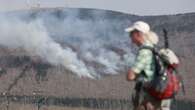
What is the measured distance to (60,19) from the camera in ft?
196

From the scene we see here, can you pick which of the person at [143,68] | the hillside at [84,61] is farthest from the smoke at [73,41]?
the person at [143,68]

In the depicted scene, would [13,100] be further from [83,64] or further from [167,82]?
[167,82]

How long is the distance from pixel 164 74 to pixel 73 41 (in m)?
44.6

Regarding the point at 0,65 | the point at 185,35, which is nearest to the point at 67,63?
the point at 0,65

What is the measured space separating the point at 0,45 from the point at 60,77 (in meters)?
7.76

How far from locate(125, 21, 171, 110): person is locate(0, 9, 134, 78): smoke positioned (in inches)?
1402

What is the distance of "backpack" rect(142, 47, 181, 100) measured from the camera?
311 inches

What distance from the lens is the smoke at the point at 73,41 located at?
4575cm

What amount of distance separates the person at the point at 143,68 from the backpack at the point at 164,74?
0.21ft

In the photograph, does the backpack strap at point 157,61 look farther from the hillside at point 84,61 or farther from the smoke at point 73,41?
the smoke at point 73,41

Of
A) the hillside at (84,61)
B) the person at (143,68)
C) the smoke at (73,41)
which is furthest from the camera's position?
the smoke at (73,41)

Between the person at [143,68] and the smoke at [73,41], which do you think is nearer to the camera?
the person at [143,68]

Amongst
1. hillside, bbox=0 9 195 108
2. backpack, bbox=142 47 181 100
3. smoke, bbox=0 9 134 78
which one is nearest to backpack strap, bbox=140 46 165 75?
backpack, bbox=142 47 181 100

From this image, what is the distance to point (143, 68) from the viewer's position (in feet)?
25.7
